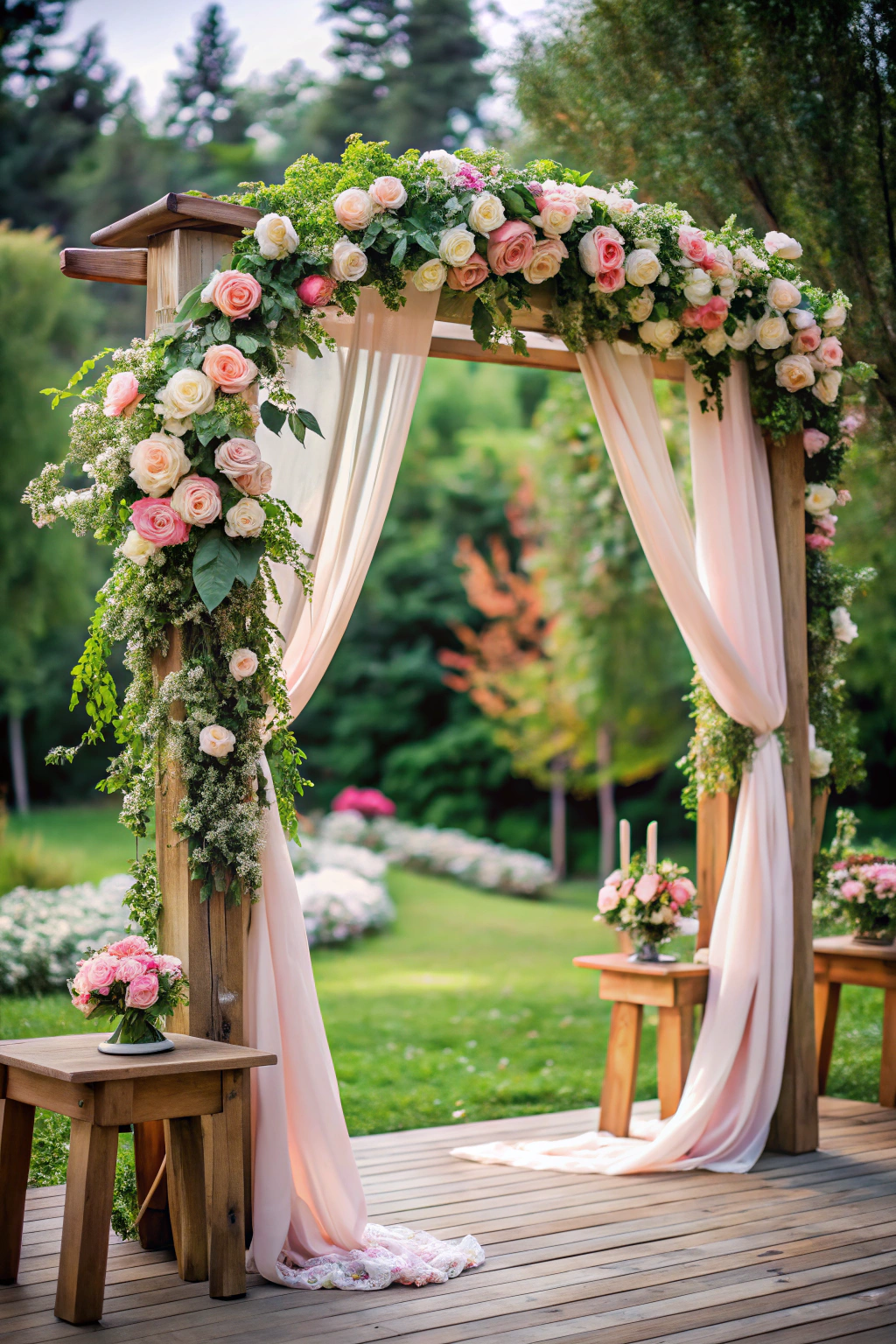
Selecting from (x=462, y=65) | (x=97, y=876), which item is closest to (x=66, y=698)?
(x=97, y=876)

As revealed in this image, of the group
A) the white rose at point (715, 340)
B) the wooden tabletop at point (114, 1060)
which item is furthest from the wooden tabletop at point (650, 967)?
the white rose at point (715, 340)

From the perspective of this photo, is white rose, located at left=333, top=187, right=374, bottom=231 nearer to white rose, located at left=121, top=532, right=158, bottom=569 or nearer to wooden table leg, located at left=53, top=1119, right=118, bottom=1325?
white rose, located at left=121, top=532, right=158, bottom=569

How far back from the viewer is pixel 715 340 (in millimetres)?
4480

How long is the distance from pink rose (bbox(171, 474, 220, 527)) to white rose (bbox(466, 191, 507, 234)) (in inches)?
44.5

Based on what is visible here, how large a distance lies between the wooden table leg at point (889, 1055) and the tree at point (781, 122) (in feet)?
8.57

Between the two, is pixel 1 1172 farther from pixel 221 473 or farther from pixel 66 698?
pixel 66 698

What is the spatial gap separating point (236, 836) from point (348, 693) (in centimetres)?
1339

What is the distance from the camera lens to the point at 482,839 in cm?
1591

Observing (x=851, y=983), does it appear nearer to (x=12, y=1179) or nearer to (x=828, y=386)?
(x=828, y=386)

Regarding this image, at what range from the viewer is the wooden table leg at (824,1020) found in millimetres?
5438

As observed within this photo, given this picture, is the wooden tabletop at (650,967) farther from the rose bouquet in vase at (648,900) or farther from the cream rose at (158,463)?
the cream rose at (158,463)

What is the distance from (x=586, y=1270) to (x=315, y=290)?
2711 mm

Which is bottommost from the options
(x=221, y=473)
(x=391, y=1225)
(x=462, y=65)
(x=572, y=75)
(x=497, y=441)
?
(x=391, y=1225)

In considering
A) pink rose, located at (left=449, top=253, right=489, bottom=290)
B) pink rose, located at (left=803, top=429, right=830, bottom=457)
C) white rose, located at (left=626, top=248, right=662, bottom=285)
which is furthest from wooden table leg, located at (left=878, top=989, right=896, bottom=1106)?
pink rose, located at (left=449, top=253, right=489, bottom=290)
